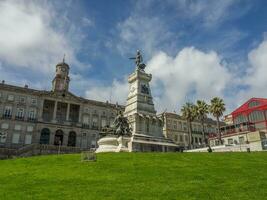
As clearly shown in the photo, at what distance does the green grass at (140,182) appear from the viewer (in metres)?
14.0

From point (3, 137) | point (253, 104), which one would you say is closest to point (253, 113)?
point (253, 104)

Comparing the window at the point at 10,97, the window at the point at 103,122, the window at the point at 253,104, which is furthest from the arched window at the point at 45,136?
the window at the point at 253,104

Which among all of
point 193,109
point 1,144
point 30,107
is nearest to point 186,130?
point 193,109

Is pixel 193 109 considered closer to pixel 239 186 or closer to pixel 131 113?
pixel 131 113

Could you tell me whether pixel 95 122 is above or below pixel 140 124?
above

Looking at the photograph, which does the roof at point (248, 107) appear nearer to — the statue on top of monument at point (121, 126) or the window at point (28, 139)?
the statue on top of monument at point (121, 126)

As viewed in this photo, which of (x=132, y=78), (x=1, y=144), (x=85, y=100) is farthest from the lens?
(x=85, y=100)

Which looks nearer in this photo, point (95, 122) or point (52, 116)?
point (52, 116)

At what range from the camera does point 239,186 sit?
52.1 feet

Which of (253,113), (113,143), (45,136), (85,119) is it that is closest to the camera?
(113,143)

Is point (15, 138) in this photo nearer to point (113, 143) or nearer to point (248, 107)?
point (113, 143)

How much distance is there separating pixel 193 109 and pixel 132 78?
25.9 meters

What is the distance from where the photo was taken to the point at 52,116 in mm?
78000

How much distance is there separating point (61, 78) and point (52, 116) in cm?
1377
